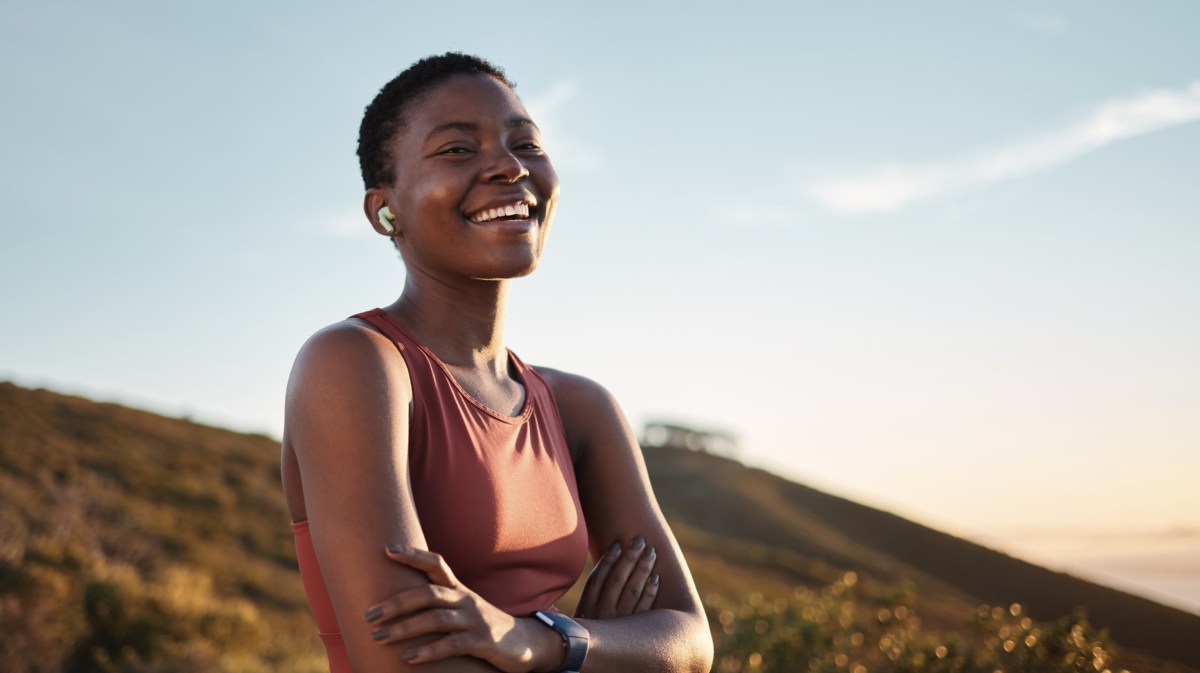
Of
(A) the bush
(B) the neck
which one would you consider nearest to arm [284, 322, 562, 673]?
(B) the neck

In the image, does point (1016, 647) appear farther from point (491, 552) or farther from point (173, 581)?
point (173, 581)

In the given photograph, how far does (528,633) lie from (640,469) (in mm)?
922

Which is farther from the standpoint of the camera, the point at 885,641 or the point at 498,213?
the point at 885,641

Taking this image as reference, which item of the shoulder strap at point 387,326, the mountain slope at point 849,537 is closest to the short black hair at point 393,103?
the shoulder strap at point 387,326

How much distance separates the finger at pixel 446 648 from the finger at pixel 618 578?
2.11ft

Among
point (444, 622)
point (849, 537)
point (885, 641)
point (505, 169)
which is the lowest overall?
point (849, 537)

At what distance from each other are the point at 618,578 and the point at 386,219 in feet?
3.82

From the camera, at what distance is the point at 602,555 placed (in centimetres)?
294

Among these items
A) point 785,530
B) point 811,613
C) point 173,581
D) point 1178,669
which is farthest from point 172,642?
point 785,530

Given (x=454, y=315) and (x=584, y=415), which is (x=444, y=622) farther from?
(x=584, y=415)

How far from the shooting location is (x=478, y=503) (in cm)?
235

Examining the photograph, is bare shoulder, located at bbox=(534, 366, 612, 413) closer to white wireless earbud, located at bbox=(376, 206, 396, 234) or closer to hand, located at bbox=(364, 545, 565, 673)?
white wireless earbud, located at bbox=(376, 206, 396, 234)

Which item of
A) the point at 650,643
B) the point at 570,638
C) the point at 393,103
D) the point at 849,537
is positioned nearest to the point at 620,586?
the point at 650,643

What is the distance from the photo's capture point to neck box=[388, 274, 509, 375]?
262 cm
